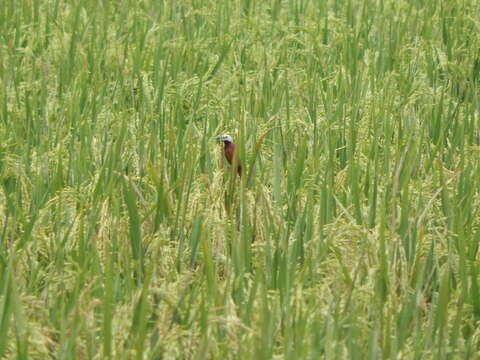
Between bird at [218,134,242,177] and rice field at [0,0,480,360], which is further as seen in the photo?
bird at [218,134,242,177]

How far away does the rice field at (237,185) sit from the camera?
2.29 metres

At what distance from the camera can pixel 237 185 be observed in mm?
3186

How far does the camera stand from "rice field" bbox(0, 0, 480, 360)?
2291 mm

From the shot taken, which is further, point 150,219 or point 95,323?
point 150,219

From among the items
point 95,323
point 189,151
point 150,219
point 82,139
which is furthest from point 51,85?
point 95,323

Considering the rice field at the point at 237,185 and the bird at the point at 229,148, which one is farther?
the bird at the point at 229,148

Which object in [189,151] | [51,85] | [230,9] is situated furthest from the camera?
[230,9]

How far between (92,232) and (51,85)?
1.76 metres

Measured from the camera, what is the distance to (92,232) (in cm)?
265

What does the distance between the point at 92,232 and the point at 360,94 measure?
5.80 feet

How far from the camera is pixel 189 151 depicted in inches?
126

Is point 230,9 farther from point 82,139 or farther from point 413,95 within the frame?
point 82,139

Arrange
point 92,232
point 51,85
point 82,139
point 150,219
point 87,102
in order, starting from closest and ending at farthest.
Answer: point 92,232 < point 150,219 < point 82,139 < point 87,102 < point 51,85

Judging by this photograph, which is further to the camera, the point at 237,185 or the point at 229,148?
the point at 229,148
